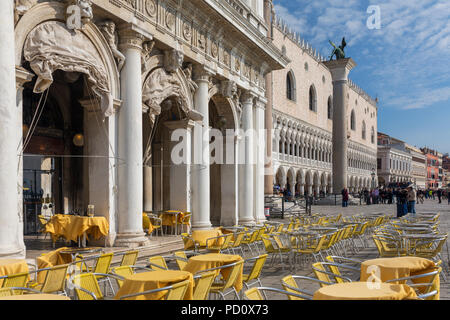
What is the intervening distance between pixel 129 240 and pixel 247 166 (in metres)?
7.27

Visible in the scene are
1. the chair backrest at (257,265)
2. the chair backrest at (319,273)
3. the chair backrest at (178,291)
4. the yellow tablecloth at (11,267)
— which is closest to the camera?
the chair backrest at (178,291)

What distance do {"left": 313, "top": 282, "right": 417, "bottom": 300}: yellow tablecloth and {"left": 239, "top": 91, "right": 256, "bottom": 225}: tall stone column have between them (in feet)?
40.0

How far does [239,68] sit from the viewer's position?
614 inches

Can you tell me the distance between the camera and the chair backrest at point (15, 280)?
454cm

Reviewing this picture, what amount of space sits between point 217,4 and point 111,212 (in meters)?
6.64

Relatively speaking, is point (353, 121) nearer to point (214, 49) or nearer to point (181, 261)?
point (214, 49)

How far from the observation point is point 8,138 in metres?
6.66

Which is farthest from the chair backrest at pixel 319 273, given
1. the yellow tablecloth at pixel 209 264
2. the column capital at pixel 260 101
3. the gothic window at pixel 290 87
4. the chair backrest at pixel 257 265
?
the gothic window at pixel 290 87

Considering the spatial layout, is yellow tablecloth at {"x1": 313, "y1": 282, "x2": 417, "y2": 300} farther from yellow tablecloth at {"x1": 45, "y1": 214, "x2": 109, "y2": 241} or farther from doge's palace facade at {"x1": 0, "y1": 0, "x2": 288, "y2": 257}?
yellow tablecloth at {"x1": 45, "y1": 214, "x2": 109, "y2": 241}

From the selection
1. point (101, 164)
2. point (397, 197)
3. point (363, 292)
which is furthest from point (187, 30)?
point (397, 197)

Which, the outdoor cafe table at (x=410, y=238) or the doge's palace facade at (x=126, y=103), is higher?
the doge's palace facade at (x=126, y=103)

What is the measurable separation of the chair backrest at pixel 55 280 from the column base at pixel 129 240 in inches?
179

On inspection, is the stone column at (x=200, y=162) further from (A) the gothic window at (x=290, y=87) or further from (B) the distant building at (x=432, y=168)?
(B) the distant building at (x=432, y=168)

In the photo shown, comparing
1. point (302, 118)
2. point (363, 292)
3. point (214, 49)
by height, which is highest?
point (302, 118)
